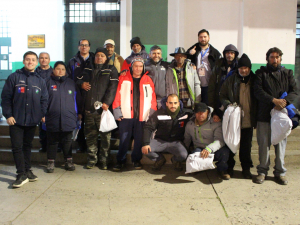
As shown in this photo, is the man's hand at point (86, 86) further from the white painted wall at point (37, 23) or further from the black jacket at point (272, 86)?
the white painted wall at point (37, 23)

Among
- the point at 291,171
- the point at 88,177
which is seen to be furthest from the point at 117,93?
the point at 291,171

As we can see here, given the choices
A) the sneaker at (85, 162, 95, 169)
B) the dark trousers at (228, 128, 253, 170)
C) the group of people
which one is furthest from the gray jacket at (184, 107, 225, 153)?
the sneaker at (85, 162, 95, 169)

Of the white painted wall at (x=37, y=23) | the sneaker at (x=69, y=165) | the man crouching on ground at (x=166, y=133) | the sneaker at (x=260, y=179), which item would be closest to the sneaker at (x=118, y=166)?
the man crouching on ground at (x=166, y=133)

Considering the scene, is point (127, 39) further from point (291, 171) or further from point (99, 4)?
point (291, 171)

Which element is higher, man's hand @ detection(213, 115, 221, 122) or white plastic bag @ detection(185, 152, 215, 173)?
man's hand @ detection(213, 115, 221, 122)

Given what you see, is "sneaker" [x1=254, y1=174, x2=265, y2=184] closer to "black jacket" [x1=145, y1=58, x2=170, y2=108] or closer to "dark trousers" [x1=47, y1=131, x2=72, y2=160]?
"black jacket" [x1=145, y1=58, x2=170, y2=108]

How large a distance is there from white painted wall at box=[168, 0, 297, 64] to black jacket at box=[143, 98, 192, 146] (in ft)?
9.04

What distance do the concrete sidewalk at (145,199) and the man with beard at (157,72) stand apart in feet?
4.34

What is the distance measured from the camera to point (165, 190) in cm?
364

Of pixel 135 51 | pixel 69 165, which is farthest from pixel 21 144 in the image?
pixel 135 51

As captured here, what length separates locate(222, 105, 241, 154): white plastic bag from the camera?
3893 millimetres

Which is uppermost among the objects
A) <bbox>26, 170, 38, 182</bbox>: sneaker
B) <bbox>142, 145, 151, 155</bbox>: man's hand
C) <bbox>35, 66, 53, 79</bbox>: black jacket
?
<bbox>35, 66, 53, 79</bbox>: black jacket

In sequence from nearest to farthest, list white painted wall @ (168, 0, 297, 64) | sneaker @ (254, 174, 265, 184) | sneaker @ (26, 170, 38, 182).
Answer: sneaker @ (254, 174, 265, 184)
sneaker @ (26, 170, 38, 182)
white painted wall @ (168, 0, 297, 64)

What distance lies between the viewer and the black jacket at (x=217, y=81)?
430 centimetres
